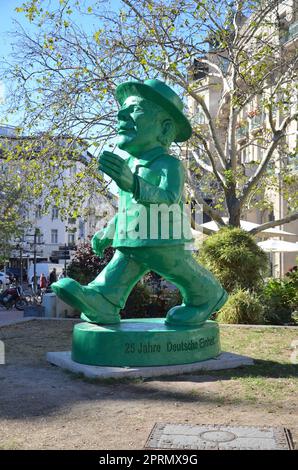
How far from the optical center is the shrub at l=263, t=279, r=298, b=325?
33.4 feet

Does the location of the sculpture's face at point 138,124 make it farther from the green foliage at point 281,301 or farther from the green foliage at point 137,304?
the green foliage at point 137,304

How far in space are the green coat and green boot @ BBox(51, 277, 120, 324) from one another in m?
0.55

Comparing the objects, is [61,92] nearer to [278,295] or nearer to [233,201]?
[233,201]

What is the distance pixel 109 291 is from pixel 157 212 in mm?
926

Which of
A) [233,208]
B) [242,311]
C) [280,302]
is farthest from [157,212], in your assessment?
[233,208]

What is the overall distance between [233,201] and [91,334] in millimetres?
7848

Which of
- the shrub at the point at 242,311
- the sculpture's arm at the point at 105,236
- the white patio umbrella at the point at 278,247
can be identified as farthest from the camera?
the white patio umbrella at the point at 278,247

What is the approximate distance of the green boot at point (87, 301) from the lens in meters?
5.12

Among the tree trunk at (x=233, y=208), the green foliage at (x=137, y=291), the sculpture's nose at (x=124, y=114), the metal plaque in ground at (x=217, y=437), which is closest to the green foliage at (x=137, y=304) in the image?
the green foliage at (x=137, y=291)

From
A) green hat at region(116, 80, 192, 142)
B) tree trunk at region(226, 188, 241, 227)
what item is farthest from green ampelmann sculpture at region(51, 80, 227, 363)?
tree trunk at region(226, 188, 241, 227)

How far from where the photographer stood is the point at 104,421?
3.61 meters

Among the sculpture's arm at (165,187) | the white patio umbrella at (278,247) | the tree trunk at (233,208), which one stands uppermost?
the tree trunk at (233,208)
